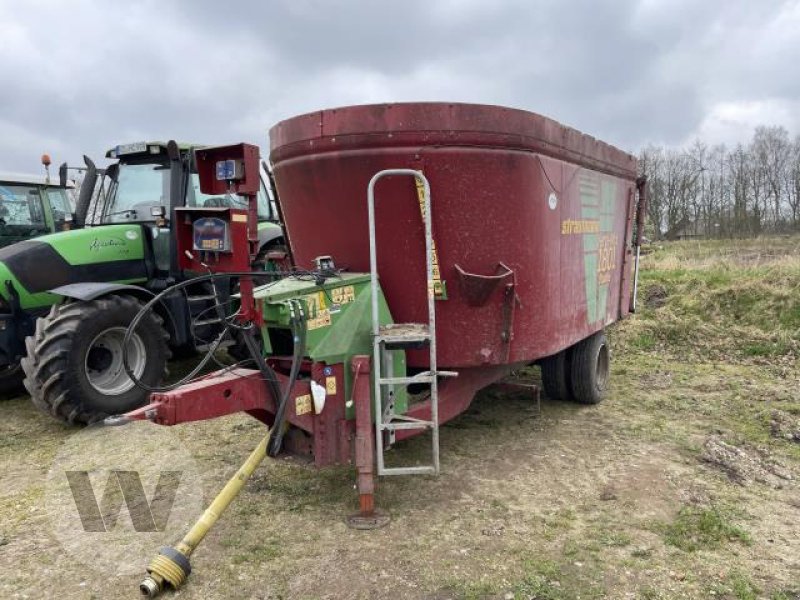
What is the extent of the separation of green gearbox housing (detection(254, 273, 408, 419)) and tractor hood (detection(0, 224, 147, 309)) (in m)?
2.87

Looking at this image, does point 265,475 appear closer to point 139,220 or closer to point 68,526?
point 68,526

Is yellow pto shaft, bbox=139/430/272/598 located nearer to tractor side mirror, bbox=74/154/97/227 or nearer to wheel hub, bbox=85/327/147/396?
wheel hub, bbox=85/327/147/396

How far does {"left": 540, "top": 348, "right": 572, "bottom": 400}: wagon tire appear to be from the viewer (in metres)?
5.69

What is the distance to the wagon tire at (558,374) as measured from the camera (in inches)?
224

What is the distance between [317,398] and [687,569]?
196 cm

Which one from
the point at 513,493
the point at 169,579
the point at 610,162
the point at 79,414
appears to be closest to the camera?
the point at 169,579

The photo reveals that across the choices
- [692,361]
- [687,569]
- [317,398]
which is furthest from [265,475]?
[692,361]

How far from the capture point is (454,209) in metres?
3.80

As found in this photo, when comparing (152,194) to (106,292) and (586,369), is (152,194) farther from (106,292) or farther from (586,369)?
(586,369)

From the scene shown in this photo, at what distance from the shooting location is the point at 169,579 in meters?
2.76

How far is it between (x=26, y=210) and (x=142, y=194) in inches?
154

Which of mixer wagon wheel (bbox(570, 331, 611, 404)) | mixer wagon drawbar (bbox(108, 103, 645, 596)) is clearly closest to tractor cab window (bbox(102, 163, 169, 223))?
mixer wagon drawbar (bbox(108, 103, 645, 596))

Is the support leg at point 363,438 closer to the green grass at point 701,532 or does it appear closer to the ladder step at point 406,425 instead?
the ladder step at point 406,425

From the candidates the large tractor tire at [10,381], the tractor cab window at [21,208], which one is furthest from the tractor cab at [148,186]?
the tractor cab window at [21,208]
